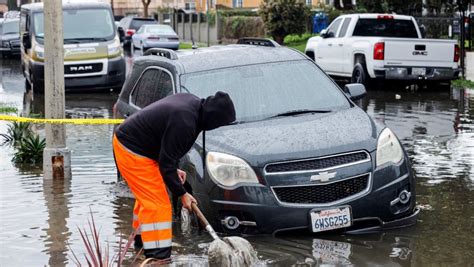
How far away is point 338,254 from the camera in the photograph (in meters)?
7.37

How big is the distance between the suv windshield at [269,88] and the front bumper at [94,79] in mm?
14279

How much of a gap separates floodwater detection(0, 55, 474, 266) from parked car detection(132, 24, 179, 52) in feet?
91.5

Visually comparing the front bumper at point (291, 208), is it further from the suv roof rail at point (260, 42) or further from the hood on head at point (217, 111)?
the suv roof rail at point (260, 42)

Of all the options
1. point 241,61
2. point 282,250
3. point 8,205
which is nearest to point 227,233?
point 282,250

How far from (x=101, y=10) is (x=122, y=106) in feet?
44.2

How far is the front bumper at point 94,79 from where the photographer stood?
2306 centimetres

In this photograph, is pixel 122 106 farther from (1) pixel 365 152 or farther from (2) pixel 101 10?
(2) pixel 101 10

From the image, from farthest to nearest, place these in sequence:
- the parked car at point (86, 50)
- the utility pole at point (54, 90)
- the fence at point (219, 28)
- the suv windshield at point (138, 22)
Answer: the fence at point (219, 28) → the suv windshield at point (138, 22) → the parked car at point (86, 50) → the utility pole at point (54, 90)

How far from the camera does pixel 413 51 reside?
69.8 feet

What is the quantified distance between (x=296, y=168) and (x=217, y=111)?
1.39 m

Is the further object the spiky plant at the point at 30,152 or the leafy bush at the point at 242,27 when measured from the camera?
the leafy bush at the point at 242,27

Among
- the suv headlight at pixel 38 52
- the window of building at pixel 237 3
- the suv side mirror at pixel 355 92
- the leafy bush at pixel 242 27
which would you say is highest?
the suv side mirror at pixel 355 92

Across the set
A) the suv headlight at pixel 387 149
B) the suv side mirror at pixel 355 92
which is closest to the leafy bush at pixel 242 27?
the suv side mirror at pixel 355 92

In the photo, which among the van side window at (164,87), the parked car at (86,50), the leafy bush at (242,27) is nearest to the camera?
the van side window at (164,87)
